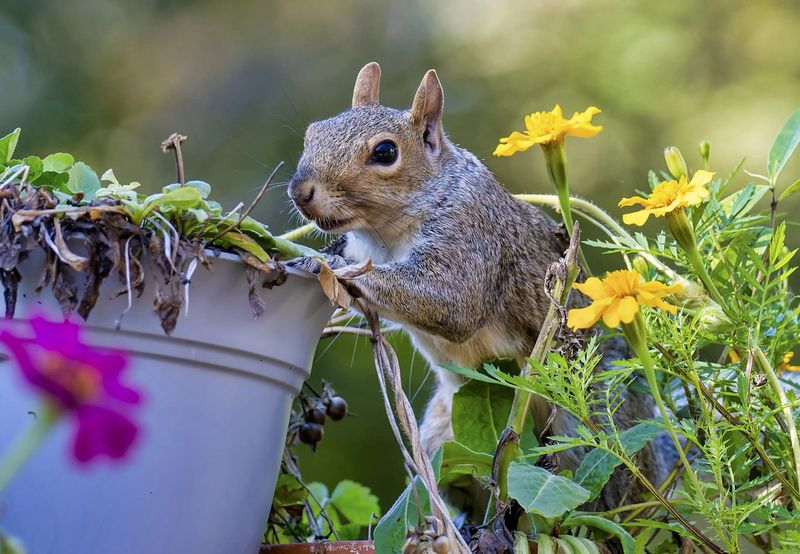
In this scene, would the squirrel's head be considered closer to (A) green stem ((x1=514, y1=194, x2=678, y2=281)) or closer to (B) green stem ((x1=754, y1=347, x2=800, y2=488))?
(A) green stem ((x1=514, y1=194, x2=678, y2=281))

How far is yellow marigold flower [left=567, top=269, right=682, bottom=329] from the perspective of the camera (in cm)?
74

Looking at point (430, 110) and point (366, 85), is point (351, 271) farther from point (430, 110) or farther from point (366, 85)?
point (366, 85)

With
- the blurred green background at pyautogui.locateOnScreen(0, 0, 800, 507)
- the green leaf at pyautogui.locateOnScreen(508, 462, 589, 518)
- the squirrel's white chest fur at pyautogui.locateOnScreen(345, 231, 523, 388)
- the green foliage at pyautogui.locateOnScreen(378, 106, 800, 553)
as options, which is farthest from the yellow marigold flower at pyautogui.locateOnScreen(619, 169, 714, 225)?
the blurred green background at pyautogui.locateOnScreen(0, 0, 800, 507)

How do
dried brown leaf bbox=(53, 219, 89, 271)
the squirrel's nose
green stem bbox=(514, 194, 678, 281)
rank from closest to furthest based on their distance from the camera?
dried brown leaf bbox=(53, 219, 89, 271) < green stem bbox=(514, 194, 678, 281) < the squirrel's nose

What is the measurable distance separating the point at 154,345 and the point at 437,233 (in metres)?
0.64

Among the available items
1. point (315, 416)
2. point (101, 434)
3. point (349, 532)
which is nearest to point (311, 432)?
point (315, 416)

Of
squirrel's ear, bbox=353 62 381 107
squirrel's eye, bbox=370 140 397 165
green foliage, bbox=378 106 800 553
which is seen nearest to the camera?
green foliage, bbox=378 106 800 553

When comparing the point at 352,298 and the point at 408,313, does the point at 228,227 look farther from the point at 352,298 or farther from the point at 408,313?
the point at 408,313

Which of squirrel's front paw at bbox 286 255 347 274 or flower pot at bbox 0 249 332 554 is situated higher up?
squirrel's front paw at bbox 286 255 347 274

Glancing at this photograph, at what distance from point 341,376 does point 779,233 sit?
177cm

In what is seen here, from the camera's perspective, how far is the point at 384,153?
54.2 inches

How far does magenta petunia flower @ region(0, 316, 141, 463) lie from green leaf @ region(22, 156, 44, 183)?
52 cm

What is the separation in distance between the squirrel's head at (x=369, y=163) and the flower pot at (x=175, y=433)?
46cm

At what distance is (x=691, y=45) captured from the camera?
3.13m
